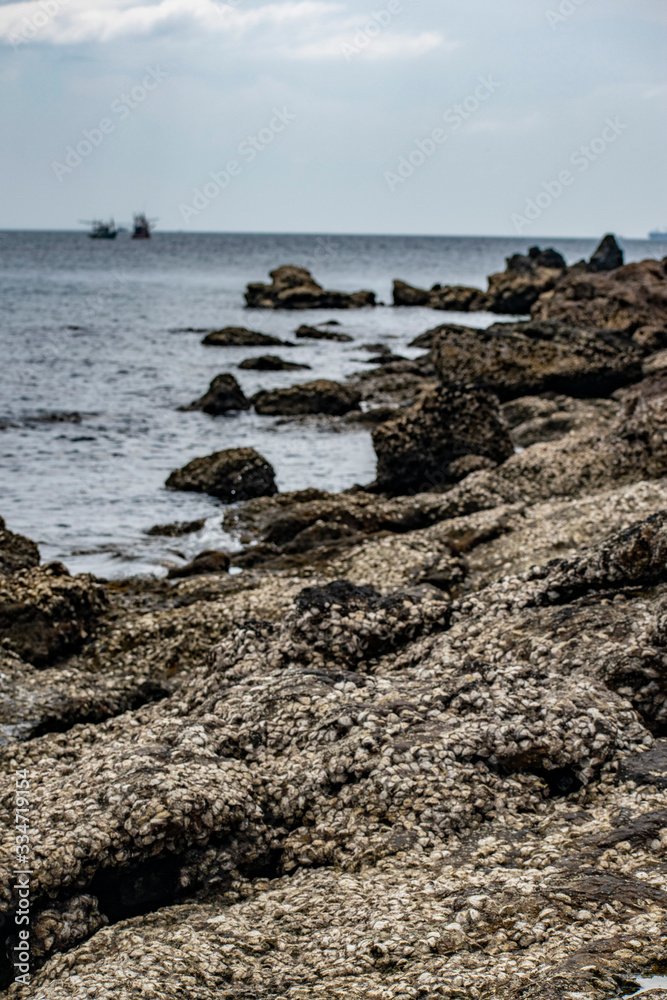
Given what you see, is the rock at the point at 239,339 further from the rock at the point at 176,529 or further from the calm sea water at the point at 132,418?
the rock at the point at 176,529

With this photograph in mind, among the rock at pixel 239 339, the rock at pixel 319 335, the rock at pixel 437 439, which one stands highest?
the rock at pixel 319 335

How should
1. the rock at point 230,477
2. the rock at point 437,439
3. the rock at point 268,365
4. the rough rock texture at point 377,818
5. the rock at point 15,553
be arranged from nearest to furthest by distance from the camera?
the rough rock texture at point 377,818 → the rock at point 15,553 → the rock at point 437,439 → the rock at point 230,477 → the rock at point 268,365

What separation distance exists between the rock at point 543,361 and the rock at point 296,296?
5092 centimetres

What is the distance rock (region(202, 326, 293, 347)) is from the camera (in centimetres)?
5397

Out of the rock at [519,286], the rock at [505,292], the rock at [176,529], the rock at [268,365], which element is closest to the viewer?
the rock at [176,529]

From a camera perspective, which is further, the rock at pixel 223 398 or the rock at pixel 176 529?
the rock at pixel 223 398

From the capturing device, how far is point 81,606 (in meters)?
13.5

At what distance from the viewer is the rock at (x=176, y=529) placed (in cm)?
1944

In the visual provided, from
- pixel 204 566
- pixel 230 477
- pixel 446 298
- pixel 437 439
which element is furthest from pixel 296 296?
pixel 204 566

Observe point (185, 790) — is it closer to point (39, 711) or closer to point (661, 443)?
point (39, 711)

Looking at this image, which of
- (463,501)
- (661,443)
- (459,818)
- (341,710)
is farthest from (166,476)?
(459,818)

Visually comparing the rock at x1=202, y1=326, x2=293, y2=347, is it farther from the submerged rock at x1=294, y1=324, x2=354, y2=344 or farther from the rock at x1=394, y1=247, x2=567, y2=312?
the rock at x1=394, y1=247, x2=567, y2=312

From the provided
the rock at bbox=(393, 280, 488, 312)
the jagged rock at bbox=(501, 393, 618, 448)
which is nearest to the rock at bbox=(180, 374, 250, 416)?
the jagged rock at bbox=(501, 393, 618, 448)

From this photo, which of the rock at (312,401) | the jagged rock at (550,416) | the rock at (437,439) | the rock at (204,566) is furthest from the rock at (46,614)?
the rock at (312,401)
